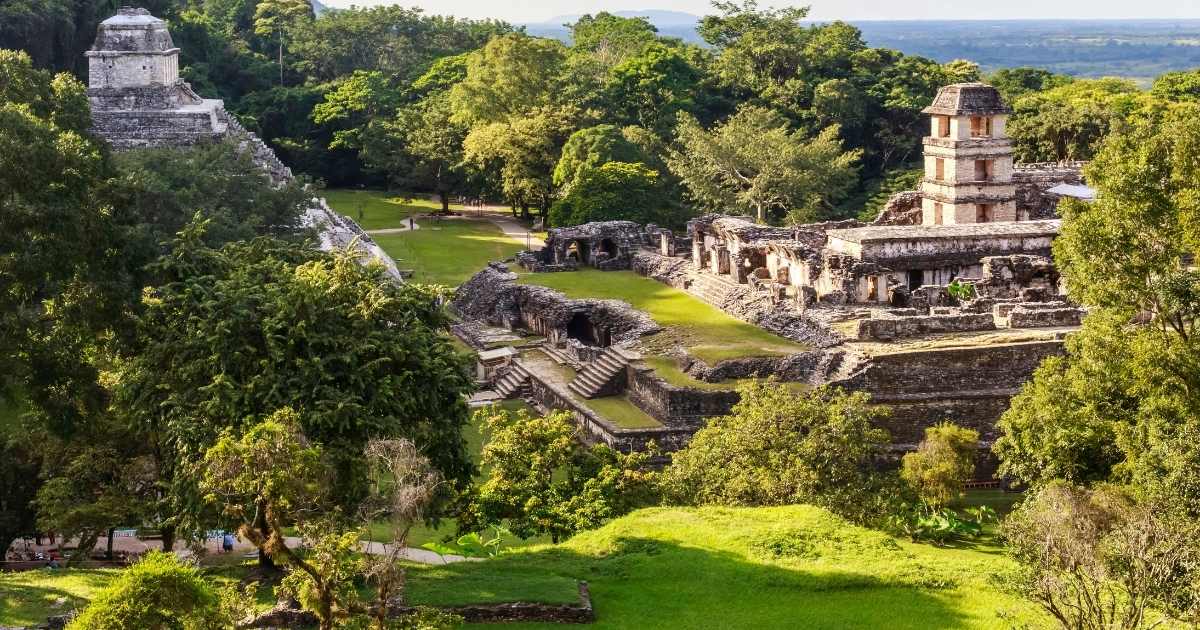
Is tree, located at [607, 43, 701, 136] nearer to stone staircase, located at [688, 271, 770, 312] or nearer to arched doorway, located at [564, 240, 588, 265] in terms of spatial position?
arched doorway, located at [564, 240, 588, 265]

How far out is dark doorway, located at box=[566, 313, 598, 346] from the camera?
3728cm

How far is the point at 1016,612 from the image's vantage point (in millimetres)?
17609

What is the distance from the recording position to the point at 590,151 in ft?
167

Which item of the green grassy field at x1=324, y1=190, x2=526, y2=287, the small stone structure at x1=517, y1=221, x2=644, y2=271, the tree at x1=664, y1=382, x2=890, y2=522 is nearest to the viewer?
the tree at x1=664, y1=382, x2=890, y2=522

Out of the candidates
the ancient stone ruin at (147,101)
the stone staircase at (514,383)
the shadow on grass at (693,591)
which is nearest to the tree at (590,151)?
the ancient stone ruin at (147,101)

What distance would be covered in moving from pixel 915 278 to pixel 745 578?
18.6 m

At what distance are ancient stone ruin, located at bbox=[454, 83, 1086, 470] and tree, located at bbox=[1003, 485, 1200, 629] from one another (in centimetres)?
1017

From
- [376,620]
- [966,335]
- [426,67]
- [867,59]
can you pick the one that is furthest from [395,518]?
[426,67]

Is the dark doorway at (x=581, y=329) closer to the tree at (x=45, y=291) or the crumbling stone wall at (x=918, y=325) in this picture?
the crumbling stone wall at (x=918, y=325)

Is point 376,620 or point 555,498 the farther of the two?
point 555,498

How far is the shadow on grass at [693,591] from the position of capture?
1805 centimetres

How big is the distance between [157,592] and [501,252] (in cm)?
3567

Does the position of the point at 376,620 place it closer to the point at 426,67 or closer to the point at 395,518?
the point at 395,518

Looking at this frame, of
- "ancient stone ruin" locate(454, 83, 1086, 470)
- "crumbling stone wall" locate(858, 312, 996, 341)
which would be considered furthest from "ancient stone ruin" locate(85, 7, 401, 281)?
"crumbling stone wall" locate(858, 312, 996, 341)
